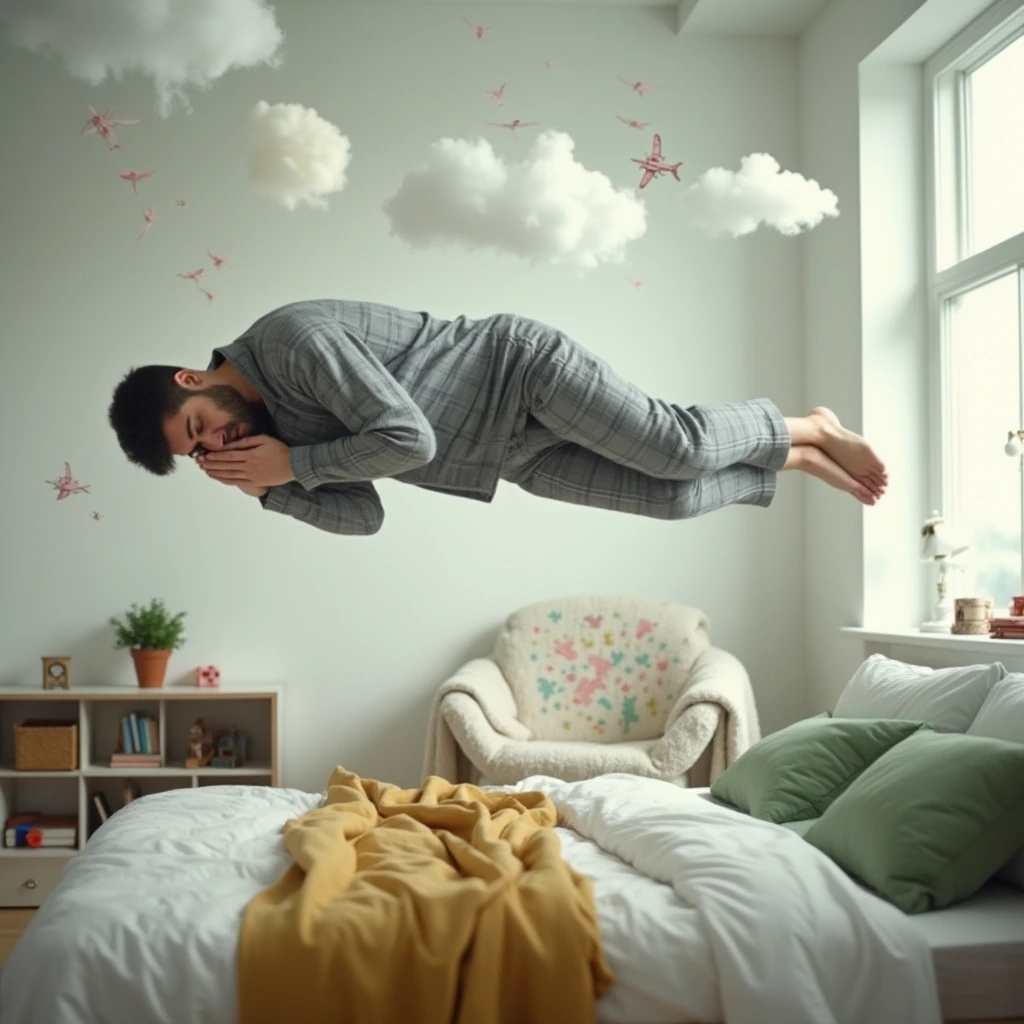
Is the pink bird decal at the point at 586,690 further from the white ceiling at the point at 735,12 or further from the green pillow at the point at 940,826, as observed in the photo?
the white ceiling at the point at 735,12

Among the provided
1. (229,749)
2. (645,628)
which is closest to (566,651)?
(645,628)

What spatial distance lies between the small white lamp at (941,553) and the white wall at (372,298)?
575mm

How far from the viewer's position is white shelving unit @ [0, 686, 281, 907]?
4.36 metres

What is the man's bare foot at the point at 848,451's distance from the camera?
9.86 ft

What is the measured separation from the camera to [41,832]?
439cm

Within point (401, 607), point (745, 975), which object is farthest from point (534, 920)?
point (401, 607)

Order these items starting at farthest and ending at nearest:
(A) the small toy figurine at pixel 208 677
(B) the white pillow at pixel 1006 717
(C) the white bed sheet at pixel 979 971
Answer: (A) the small toy figurine at pixel 208 677 < (B) the white pillow at pixel 1006 717 < (C) the white bed sheet at pixel 979 971

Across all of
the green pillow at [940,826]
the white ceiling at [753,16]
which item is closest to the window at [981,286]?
the white ceiling at [753,16]

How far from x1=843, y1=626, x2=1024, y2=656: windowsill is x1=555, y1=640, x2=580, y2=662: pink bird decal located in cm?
98

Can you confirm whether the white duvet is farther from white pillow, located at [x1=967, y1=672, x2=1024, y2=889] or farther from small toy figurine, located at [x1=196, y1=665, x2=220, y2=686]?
small toy figurine, located at [x1=196, y1=665, x2=220, y2=686]

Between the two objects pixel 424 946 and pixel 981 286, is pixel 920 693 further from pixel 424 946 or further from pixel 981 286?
pixel 981 286

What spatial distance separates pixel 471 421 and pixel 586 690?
7.04ft

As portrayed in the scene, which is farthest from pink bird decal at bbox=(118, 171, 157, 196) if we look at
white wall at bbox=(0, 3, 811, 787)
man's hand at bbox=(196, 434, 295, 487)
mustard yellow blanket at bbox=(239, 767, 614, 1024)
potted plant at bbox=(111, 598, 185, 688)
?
mustard yellow blanket at bbox=(239, 767, 614, 1024)

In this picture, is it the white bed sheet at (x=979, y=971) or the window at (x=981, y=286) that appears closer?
the white bed sheet at (x=979, y=971)
